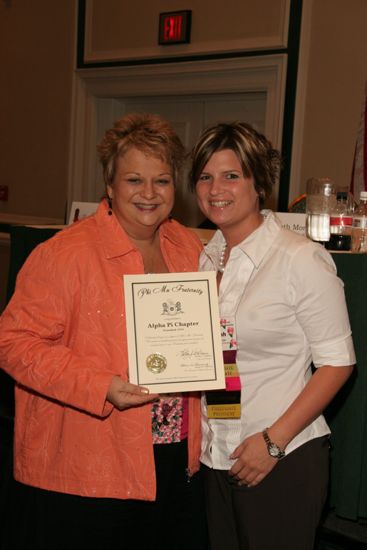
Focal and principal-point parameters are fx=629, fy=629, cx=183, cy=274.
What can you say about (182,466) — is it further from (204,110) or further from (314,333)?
(204,110)

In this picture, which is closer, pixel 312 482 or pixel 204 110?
pixel 312 482

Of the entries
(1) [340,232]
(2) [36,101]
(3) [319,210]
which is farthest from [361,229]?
(2) [36,101]

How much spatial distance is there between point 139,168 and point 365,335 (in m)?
0.88

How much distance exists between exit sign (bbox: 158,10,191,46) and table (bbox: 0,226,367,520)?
3.68 meters

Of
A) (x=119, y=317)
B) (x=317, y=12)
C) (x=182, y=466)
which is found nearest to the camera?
(x=119, y=317)

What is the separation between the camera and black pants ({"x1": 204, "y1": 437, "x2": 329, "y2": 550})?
1.69 meters

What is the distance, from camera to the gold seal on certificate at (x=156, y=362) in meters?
1.61

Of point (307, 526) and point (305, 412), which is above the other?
point (305, 412)

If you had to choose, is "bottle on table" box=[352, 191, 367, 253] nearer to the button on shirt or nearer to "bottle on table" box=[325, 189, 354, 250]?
"bottle on table" box=[325, 189, 354, 250]

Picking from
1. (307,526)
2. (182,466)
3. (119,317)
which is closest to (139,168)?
(119,317)

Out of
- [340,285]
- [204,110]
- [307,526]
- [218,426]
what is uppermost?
[204,110]

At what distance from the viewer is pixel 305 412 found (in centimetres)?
162

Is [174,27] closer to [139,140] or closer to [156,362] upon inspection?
[139,140]

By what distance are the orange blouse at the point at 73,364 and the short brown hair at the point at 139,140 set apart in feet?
0.83
